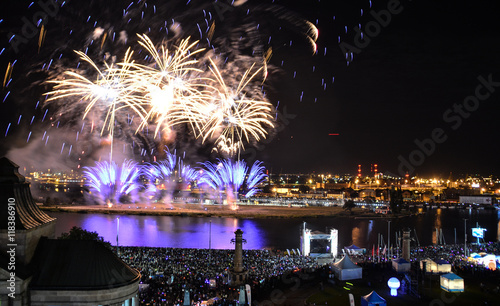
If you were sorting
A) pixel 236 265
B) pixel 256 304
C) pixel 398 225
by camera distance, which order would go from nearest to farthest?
1. pixel 256 304
2. pixel 236 265
3. pixel 398 225

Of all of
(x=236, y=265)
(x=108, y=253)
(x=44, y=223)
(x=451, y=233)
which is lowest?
(x=451, y=233)

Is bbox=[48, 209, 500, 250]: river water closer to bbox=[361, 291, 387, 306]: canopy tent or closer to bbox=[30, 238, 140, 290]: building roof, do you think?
bbox=[361, 291, 387, 306]: canopy tent

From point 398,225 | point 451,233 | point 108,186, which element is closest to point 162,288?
point 451,233

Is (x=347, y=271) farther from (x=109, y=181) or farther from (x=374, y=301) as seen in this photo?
(x=109, y=181)

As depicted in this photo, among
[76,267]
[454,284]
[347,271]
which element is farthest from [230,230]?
[76,267]

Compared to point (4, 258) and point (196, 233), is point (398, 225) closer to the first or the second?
point (196, 233)

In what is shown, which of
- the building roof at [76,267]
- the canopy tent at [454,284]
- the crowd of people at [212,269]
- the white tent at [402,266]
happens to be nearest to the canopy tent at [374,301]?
the crowd of people at [212,269]
